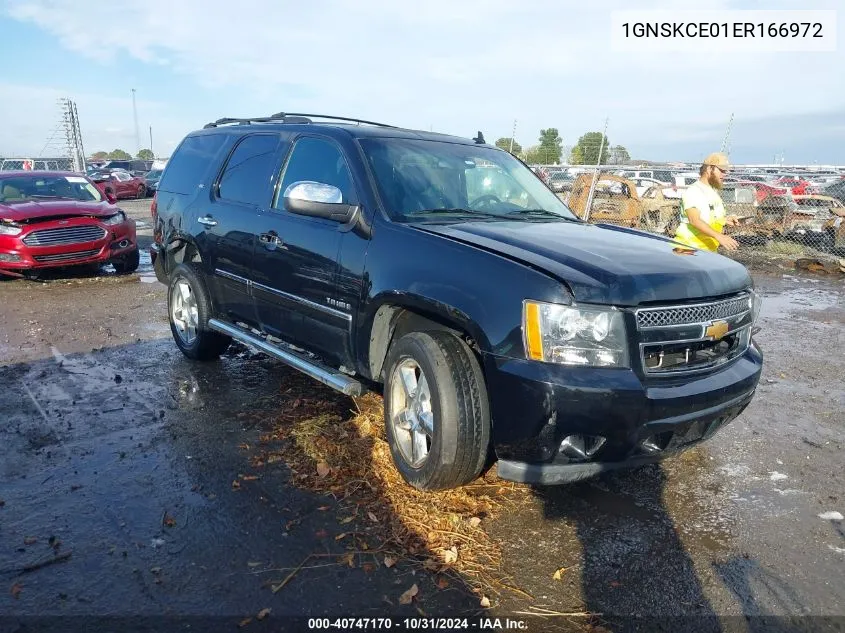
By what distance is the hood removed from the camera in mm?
2857

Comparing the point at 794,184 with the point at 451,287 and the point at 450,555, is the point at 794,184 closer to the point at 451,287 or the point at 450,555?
the point at 451,287

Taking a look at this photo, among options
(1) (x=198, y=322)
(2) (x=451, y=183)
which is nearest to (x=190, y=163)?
(1) (x=198, y=322)

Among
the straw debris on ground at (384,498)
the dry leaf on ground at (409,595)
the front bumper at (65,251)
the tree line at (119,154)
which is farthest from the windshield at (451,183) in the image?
the tree line at (119,154)

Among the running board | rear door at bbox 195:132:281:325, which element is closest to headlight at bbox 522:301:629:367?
the running board

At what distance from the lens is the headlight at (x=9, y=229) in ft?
29.8

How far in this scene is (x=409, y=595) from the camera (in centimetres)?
267

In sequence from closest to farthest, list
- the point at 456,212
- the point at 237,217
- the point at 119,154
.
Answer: the point at 456,212, the point at 237,217, the point at 119,154

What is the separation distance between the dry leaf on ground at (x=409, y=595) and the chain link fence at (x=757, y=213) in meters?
11.6

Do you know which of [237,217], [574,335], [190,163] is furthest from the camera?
[190,163]

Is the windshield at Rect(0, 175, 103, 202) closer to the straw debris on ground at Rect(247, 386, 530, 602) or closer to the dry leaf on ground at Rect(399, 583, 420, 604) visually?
the straw debris on ground at Rect(247, 386, 530, 602)

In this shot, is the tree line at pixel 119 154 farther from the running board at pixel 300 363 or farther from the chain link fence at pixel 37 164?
the running board at pixel 300 363

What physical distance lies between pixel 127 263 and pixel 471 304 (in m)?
8.97

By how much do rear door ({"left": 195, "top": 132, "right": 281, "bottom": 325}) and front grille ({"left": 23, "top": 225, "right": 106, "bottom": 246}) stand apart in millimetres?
5257

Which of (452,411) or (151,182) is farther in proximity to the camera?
(151,182)
